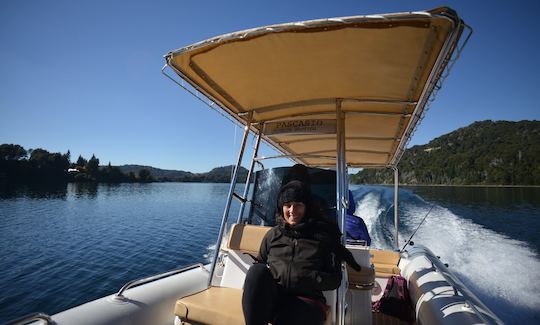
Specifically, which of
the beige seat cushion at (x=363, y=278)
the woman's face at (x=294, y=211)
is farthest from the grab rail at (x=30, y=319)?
the beige seat cushion at (x=363, y=278)

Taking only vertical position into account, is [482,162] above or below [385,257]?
above

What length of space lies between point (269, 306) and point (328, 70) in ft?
7.09

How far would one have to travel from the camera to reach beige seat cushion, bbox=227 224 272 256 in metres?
3.01

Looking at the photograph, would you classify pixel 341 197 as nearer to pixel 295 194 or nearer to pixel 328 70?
pixel 295 194

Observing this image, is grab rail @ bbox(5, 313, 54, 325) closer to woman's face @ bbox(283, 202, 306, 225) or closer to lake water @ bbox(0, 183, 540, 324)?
woman's face @ bbox(283, 202, 306, 225)


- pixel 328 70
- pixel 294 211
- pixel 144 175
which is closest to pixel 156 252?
pixel 294 211

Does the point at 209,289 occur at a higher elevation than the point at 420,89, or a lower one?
lower

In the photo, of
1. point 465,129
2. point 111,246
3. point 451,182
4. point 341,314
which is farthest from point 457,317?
point 465,129

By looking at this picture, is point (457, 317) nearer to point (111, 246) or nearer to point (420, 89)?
point (420, 89)

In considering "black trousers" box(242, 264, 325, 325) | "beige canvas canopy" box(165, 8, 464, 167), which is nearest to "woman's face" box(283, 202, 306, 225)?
"black trousers" box(242, 264, 325, 325)

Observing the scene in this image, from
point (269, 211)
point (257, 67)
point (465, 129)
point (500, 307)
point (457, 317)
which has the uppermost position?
point (465, 129)

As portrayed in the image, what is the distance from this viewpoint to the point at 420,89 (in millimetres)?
2949

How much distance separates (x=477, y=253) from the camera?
32.1 ft

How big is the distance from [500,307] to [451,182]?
294 ft
